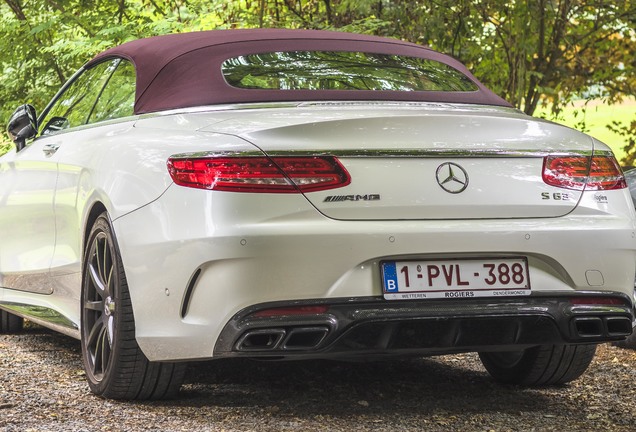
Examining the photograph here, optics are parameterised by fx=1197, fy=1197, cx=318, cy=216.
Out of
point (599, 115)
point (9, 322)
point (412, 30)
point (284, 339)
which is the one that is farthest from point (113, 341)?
point (599, 115)

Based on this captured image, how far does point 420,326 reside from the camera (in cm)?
420

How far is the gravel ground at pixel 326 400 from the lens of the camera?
4418 millimetres

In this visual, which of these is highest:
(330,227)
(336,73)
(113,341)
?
(336,73)

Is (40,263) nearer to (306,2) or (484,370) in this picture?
(484,370)

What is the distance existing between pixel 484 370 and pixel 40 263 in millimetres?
2253

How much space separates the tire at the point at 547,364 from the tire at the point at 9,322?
3195 millimetres

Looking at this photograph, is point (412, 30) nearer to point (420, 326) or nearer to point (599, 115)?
point (599, 115)

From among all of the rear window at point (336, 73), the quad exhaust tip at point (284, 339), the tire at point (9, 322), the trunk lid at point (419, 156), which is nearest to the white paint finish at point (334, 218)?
the trunk lid at point (419, 156)

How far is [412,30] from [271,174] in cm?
916

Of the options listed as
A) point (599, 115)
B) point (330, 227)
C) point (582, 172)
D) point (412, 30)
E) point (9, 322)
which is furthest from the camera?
point (599, 115)

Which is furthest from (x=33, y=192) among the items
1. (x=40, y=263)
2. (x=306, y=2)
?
(x=306, y=2)

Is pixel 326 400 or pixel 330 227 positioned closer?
pixel 330 227

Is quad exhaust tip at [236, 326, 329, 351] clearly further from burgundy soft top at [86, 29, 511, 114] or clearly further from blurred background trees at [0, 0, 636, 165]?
blurred background trees at [0, 0, 636, 165]

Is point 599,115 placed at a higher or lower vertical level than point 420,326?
lower
